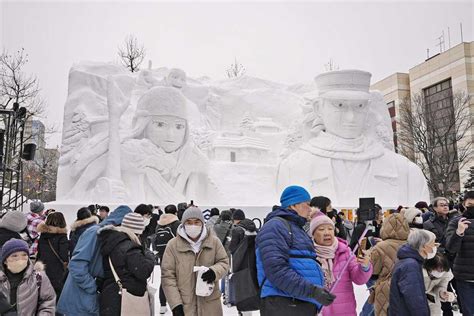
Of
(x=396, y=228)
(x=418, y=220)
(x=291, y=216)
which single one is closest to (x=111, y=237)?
(x=291, y=216)

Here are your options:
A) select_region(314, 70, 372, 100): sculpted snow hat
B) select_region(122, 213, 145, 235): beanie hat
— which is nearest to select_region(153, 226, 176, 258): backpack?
select_region(122, 213, 145, 235): beanie hat

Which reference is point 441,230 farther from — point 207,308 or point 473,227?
point 207,308

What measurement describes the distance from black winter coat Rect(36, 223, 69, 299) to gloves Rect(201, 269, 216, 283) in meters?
1.81

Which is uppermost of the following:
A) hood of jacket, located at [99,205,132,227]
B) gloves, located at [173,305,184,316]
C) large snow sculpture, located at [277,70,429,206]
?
large snow sculpture, located at [277,70,429,206]

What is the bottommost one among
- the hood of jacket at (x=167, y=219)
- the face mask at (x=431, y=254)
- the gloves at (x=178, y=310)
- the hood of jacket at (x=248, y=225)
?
the gloves at (x=178, y=310)

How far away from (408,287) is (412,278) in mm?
70

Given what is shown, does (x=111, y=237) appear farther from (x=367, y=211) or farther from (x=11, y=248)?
(x=367, y=211)

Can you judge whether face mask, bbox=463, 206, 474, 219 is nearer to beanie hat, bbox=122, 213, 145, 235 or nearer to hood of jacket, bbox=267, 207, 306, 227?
hood of jacket, bbox=267, 207, 306, 227

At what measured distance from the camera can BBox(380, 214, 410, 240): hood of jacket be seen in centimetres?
369

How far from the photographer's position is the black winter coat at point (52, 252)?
4.45m

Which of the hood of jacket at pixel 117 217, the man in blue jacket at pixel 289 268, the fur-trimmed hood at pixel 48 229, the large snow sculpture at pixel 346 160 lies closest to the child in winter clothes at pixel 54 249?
the fur-trimmed hood at pixel 48 229

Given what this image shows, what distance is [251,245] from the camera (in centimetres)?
337

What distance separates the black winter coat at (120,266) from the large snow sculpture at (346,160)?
12624 mm

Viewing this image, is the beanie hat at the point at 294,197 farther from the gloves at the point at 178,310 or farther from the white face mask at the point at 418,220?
the white face mask at the point at 418,220
